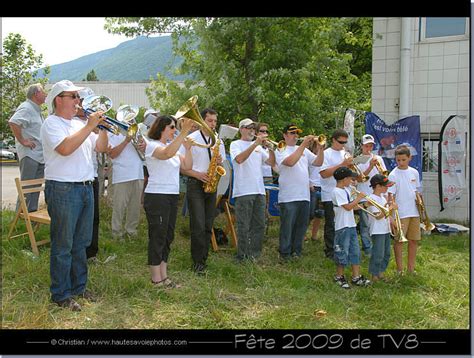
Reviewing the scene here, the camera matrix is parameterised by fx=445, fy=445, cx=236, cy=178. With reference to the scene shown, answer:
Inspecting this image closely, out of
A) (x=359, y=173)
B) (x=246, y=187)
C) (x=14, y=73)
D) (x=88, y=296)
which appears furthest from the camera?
(x=14, y=73)

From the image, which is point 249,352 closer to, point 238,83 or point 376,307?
point 376,307

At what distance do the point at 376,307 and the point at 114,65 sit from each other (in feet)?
44.9

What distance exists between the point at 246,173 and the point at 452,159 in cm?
461

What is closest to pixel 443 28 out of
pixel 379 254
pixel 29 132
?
pixel 379 254

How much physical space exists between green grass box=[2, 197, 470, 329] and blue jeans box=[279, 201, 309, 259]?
7.1 inches

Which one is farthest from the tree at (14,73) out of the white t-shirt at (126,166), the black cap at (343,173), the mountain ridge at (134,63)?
the black cap at (343,173)

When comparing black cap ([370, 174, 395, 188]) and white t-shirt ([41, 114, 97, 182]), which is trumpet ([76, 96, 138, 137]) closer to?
white t-shirt ([41, 114, 97, 182])

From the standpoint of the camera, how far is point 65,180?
12.0 ft

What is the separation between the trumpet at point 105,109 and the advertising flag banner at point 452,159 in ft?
18.7

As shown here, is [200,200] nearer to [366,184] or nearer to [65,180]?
[65,180]

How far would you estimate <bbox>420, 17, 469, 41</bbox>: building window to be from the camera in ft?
26.0

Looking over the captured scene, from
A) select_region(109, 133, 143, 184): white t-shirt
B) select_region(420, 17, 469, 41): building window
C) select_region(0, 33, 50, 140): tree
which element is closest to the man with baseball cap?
select_region(109, 133, 143, 184): white t-shirt
